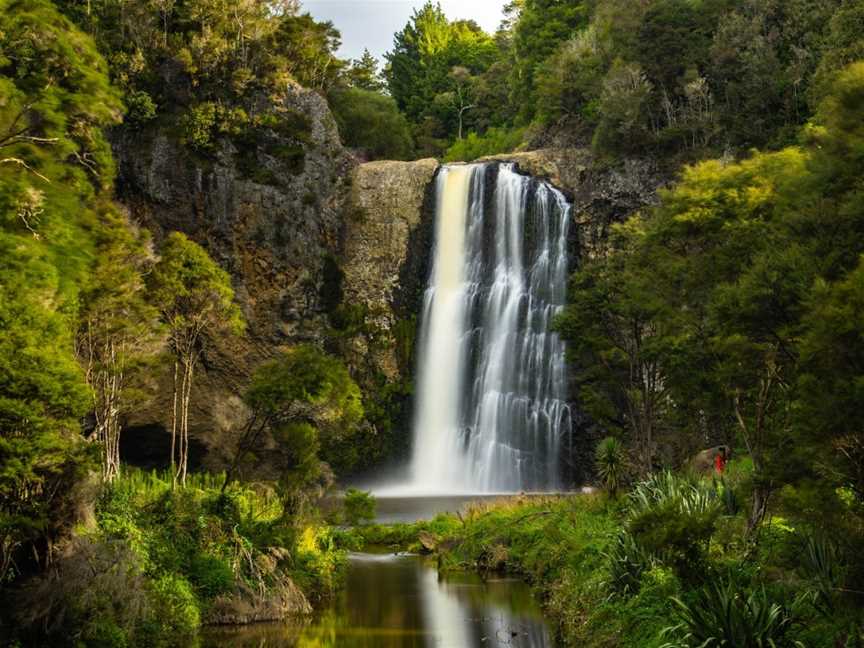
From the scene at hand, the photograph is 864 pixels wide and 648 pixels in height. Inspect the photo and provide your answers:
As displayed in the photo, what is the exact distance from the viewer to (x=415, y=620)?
18391 millimetres

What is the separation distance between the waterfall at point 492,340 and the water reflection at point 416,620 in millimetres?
21752

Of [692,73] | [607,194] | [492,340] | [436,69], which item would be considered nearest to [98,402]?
[492,340]

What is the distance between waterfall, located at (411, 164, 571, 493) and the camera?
1793 inches

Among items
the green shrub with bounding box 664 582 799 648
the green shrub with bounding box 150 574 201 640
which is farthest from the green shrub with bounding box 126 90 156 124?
the green shrub with bounding box 664 582 799 648

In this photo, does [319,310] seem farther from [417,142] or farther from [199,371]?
[417,142]

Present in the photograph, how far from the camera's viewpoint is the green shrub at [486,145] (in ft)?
220

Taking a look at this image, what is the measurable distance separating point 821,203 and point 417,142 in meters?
65.4

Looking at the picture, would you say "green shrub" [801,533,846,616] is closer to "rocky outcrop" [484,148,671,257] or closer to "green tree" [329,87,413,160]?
"rocky outcrop" [484,148,671,257]

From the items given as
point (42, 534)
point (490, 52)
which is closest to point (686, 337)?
point (42, 534)

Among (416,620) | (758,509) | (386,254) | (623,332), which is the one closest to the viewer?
(758,509)

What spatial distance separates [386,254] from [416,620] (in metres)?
35.4

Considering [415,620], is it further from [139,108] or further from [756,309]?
[139,108]

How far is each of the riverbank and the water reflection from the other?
778 mm

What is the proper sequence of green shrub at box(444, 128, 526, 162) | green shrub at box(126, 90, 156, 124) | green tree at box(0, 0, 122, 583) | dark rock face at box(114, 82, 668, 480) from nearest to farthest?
green tree at box(0, 0, 122, 583) < dark rock face at box(114, 82, 668, 480) < green shrub at box(126, 90, 156, 124) < green shrub at box(444, 128, 526, 162)
